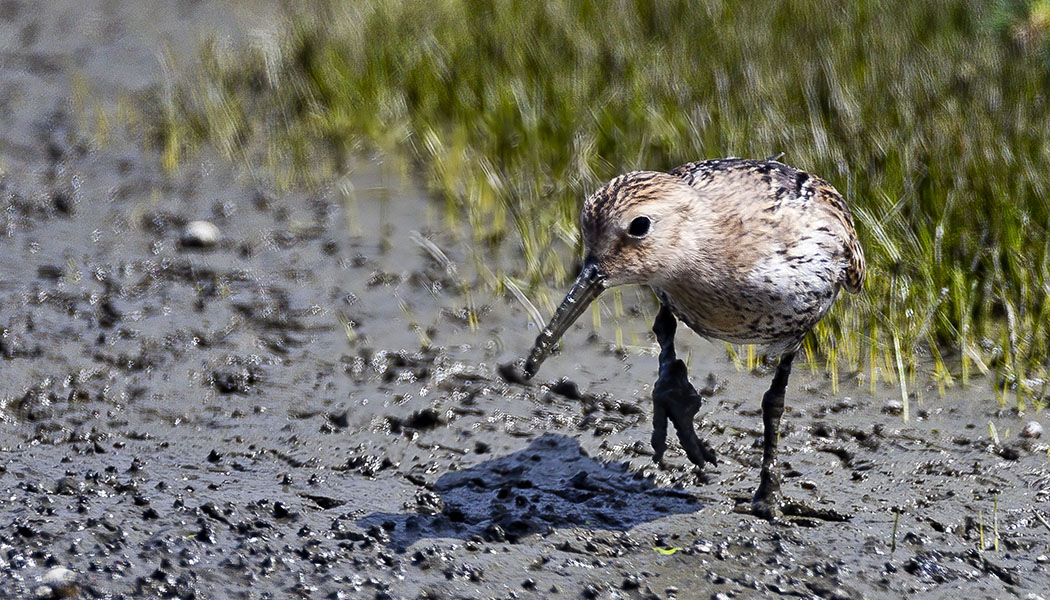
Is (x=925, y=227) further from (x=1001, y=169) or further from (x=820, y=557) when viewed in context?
(x=820, y=557)

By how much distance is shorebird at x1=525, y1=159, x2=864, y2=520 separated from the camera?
4.15 metres

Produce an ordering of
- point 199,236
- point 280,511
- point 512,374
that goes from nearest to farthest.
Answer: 1. point 280,511
2. point 512,374
3. point 199,236

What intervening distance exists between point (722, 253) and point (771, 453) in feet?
2.93

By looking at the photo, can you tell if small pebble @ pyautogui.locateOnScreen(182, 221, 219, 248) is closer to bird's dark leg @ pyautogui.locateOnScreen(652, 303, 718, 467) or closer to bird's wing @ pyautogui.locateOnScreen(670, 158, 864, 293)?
bird's dark leg @ pyautogui.locateOnScreen(652, 303, 718, 467)

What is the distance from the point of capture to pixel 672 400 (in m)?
4.66

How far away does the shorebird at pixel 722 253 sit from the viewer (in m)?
4.15

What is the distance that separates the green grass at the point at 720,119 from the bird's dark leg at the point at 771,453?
3.16ft

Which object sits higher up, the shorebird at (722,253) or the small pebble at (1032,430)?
the shorebird at (722,253)

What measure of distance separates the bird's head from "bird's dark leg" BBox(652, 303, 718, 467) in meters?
0.53

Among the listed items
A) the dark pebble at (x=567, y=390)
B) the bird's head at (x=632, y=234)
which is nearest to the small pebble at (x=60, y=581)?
the bird's head at (x=632, y=234)

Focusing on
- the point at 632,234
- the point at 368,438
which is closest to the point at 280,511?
the point at 368,438

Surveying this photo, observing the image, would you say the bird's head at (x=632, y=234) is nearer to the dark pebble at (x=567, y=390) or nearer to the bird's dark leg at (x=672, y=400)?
the bird's dark leg at (x=672, y=400)

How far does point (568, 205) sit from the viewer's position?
6.42 m

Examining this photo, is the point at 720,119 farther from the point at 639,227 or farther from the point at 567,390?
the point at 639,227
